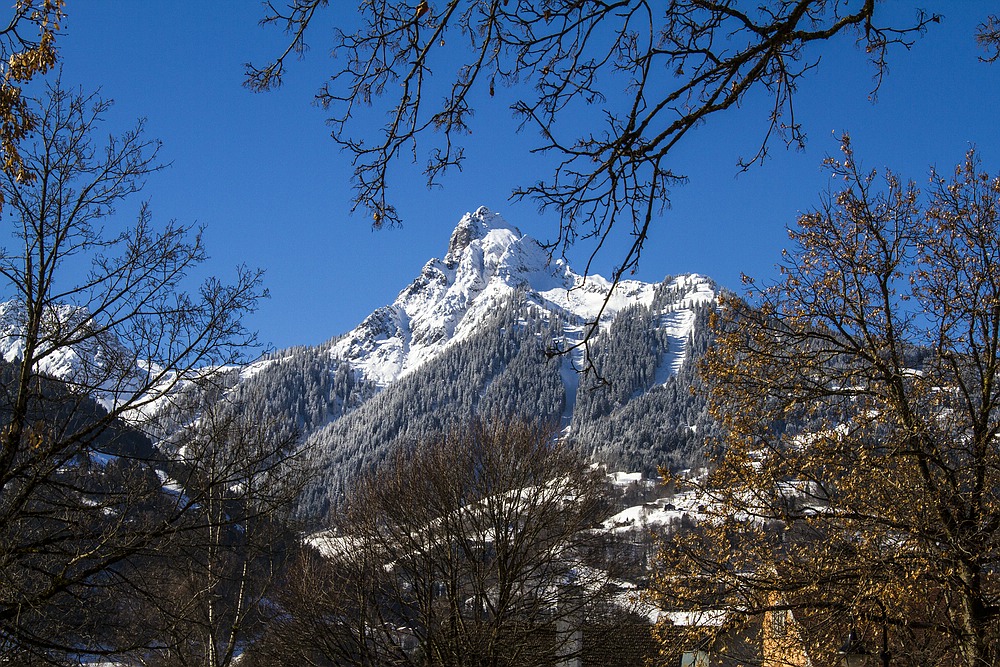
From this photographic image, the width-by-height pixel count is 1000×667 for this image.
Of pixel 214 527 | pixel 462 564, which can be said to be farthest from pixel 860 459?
pixel 462 564

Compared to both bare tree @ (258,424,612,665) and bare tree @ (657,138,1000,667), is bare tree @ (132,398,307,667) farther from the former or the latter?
bare tree @ (657,138,1000,667)

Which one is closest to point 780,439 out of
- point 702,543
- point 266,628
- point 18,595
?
point 702,543

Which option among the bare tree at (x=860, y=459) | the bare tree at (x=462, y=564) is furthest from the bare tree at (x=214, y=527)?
the bare tree at (x=860, y=459)

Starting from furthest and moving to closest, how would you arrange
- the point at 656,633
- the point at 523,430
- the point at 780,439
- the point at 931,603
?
the point at 523,430 → the point at 780,439 → the point at 656,633 → the point at 931,603

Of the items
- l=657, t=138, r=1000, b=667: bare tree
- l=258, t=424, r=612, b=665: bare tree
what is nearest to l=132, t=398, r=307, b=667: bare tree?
l=258, t=424, r=612, b=665: bare tree

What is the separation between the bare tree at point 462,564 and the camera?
12.8 metres

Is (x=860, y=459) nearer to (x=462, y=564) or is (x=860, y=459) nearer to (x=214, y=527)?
(x=214, y=527)

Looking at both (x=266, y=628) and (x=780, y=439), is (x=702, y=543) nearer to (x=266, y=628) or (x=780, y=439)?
(x=780, y=439)

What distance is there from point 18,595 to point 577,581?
11115 mm

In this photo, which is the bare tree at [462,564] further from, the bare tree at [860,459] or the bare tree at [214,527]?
the bare tree at [860,459]

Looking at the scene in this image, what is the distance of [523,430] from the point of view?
55.9 feet

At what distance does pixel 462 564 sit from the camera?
47.5ft

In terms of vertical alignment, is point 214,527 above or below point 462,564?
above

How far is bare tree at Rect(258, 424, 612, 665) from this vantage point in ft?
42.0
